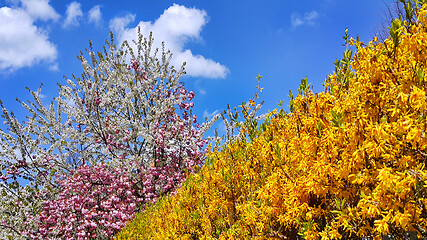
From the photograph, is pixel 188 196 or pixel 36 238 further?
pixel 36 238

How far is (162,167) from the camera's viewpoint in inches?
503

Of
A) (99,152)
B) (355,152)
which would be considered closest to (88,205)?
(99,152)

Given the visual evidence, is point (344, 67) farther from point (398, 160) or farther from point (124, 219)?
point (124, 219)

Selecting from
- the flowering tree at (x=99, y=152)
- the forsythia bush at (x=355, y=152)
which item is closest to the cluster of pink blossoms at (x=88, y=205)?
the flowering tree at (x=99, y=152)

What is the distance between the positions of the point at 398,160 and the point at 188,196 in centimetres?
364

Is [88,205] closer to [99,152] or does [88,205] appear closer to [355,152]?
[99,152]

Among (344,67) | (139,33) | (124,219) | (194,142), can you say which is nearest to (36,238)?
(124,219)

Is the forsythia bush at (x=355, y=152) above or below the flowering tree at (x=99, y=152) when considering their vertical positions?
below

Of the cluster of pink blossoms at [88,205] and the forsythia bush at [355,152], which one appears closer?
the forsythia bush at [355,152]

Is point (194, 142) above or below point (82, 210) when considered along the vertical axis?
above

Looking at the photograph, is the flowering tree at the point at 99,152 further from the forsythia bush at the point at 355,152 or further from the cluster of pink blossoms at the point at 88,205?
the forsythia bush at the point at 355,152

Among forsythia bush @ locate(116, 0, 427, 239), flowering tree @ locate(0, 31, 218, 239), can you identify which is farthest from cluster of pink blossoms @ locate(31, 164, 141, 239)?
forsythia bush @ locate(116, 0, 427, 239)

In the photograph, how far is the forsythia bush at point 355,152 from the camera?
2.11m

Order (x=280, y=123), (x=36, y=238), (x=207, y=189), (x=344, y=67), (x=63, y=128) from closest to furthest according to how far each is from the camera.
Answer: (x=344, y=67)
(x=280, y=123)
(x=207, y=189)
(x=36, y=238)
(x=63, y=128)
